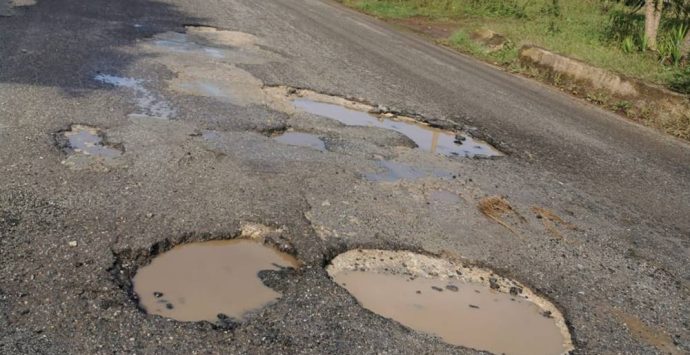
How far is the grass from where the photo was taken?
1173 cm

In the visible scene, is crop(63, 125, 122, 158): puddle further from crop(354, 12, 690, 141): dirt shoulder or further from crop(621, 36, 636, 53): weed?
crop(621, 36, 636, 53): weed

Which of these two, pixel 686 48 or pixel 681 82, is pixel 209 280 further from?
pixel 686 48

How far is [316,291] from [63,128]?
2910mm

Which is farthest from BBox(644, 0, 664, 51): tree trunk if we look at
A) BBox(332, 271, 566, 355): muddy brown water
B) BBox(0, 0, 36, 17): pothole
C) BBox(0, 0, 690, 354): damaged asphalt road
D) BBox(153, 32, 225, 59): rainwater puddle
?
BBox(0, 0, 36, 17): pothole

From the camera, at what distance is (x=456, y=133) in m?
6.95

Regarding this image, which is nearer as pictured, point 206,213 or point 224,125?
point 206,213

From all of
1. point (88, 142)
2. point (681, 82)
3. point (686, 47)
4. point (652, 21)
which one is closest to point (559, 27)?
point (652, 21)

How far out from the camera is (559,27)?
16.7 meters

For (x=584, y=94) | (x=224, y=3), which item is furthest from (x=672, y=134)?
(x=224, y=3)

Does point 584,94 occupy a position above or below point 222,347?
below

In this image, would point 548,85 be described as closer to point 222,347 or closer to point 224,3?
point 224,3

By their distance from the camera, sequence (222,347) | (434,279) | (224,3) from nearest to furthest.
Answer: (222,347) < (434,279) < (224,3)

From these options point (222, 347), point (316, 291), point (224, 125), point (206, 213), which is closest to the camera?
point (222, 347)

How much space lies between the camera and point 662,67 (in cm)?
1147
